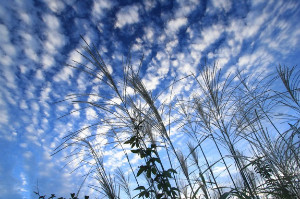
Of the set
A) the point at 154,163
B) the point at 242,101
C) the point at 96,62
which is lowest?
the point at 154,163

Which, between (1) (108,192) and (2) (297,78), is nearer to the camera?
(2) (297,78)

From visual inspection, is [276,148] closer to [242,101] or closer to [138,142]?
[242,101]

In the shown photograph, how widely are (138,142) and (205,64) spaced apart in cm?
138

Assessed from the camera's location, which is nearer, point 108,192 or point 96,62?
point 96,62

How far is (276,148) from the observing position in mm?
2037

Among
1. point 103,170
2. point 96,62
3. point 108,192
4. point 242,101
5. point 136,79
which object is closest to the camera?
point 96,62

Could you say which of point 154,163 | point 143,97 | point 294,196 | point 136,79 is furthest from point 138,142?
point 294,196

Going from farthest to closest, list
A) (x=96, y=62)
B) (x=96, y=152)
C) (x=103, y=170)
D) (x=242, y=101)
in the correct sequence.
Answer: (x=96, y=152)
(x=103, y=170)
(x=242, y=101)
(x=96, y=62)

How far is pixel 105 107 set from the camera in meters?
1.96

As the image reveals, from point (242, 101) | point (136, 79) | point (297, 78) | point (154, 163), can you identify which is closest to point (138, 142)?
point (154, 163)

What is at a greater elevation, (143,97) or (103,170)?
(143,97)

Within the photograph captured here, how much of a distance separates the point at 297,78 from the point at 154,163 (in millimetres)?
2261

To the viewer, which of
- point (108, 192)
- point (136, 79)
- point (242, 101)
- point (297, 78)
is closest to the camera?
point (136, 79)

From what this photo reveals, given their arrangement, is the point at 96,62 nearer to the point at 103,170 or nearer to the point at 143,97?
the point at 143,97
